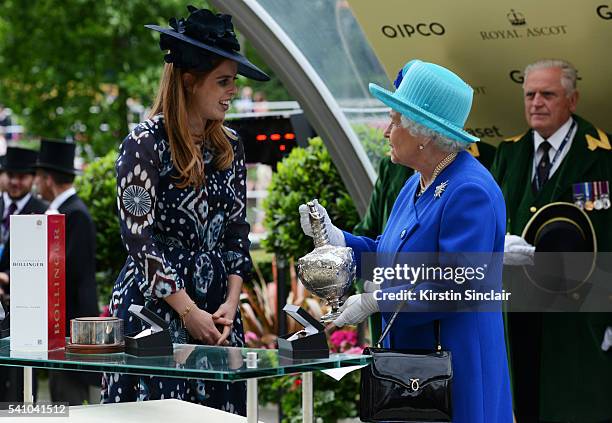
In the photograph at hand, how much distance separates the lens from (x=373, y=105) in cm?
691

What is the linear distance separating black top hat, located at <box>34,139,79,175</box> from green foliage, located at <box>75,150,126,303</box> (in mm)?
1361

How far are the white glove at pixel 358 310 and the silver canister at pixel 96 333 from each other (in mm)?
730

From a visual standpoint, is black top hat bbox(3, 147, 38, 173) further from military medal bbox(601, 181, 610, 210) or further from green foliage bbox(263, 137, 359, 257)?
military medal bbox(601, 181, 610, 210)

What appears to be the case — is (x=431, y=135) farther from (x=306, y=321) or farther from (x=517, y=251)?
(x=517, y=251)

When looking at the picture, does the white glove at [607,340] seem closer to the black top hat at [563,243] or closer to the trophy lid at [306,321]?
the black top hat at [563,243]

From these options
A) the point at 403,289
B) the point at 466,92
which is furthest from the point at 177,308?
the point at 466,92

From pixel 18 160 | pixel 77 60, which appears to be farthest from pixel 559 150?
pixel 77 60

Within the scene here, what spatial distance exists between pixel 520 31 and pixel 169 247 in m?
2.66

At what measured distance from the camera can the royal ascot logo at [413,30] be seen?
6.14 meters

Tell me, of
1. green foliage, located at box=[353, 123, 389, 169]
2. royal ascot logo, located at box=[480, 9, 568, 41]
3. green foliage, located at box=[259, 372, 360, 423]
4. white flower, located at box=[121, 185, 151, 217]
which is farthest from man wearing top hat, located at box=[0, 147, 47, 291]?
white flower, located at box=[121, 185, 151, 217]

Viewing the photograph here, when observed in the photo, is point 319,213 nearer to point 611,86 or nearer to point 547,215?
point 547,215

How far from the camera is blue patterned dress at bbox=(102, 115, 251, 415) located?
13.0 feet

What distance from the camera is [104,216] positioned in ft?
33.0

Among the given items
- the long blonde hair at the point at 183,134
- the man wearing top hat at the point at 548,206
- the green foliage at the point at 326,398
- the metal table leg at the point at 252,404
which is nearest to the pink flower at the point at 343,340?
the green foliage at the point at 326,398
